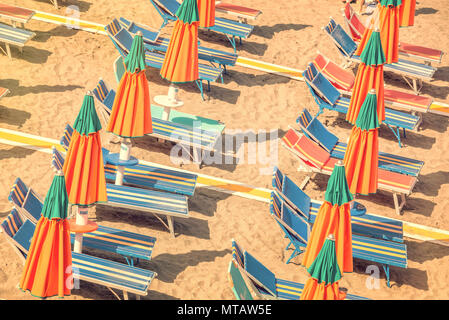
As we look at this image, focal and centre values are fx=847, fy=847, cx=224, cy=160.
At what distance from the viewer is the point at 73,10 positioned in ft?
68.4

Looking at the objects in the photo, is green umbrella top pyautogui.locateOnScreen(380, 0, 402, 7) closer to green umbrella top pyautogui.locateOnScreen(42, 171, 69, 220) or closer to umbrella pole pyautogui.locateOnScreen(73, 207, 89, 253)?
umbrella pole pyautogui.locateOnScreen(73, 207, 89, 253)

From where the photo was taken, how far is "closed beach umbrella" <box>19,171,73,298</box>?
10594 mm

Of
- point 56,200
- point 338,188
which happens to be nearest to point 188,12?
point 338,188

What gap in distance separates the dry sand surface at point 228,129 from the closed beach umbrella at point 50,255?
4.66 ft

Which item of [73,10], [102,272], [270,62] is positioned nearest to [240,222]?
[102,272]

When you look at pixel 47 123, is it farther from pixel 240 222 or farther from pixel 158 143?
pixel 240 222

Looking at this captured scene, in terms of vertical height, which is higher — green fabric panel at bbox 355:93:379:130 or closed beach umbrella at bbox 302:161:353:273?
green fabric panel at bbox 355:93:379:130

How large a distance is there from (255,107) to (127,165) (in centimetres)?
484

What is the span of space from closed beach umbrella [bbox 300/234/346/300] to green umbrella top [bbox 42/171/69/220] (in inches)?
124

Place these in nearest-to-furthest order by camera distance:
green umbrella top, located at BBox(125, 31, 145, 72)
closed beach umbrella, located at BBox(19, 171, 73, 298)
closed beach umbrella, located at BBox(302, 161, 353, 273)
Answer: closed beach umbrella, located at BBox(19, 171, 73, 298), closed beach umbrella, located at BBox(302, 161, 353, 273), green umbrella top, located at BBox(125, 31, 145, 72)

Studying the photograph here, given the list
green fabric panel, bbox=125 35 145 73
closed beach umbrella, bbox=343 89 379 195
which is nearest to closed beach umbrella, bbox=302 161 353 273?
closed beach umbrella, bbox=343 89 379 195

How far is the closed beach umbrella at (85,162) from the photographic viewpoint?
11750 mm

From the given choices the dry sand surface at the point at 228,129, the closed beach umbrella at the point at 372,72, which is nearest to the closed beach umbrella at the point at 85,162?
the dry sand surface at the point at 228,129

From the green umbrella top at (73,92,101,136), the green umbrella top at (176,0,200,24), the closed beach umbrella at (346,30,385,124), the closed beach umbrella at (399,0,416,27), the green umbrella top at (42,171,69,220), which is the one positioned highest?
the closed beach umbrella at (399,0,416,27)
